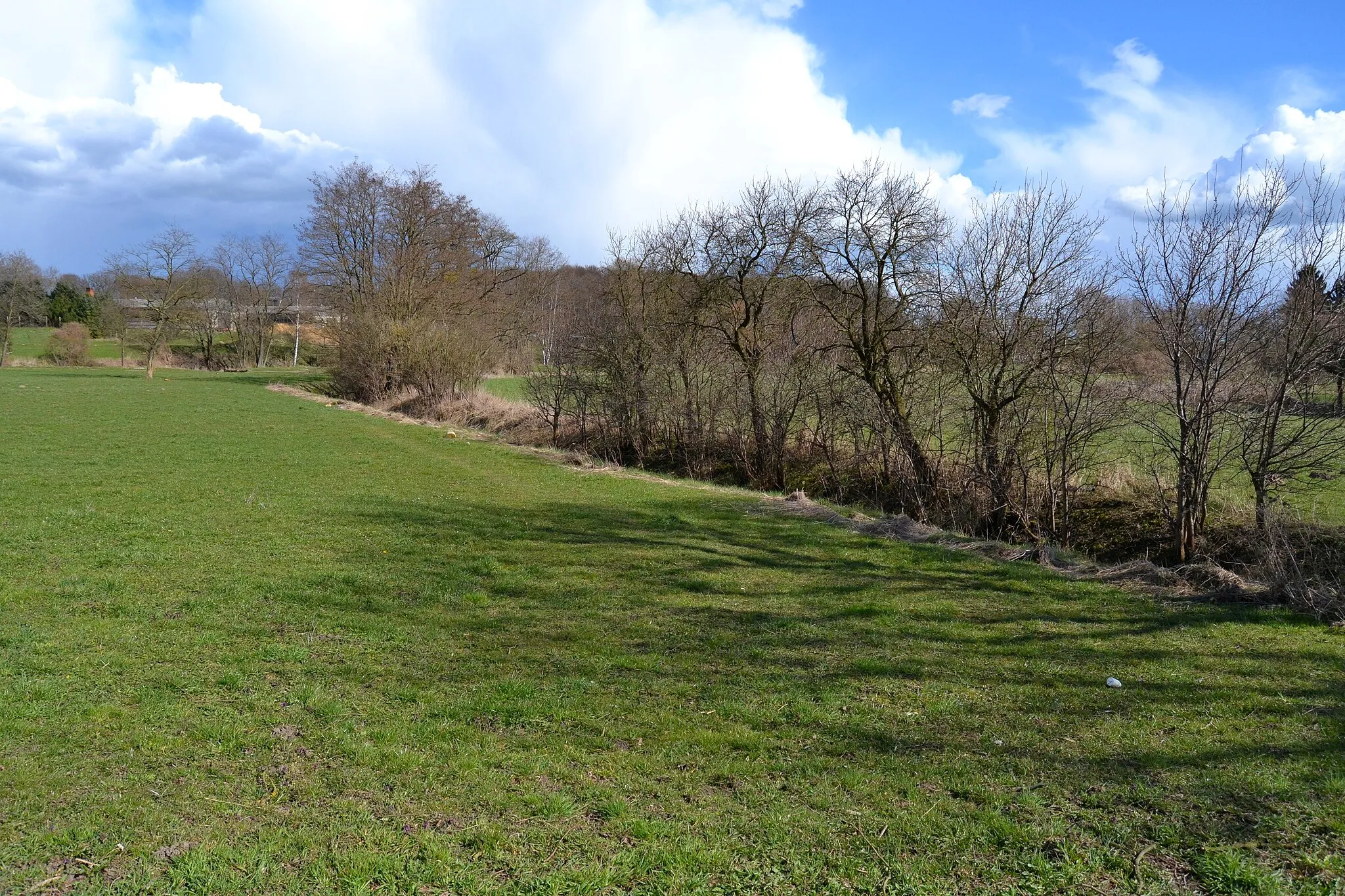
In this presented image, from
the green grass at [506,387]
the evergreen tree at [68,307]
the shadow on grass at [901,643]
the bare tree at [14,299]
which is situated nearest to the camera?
the shadow on grass at [901,643]

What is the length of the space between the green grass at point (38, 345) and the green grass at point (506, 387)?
41999mm

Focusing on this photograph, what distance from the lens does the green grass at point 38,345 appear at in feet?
201

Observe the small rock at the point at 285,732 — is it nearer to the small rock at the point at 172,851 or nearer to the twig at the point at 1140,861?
the small rock at the point at 172,851

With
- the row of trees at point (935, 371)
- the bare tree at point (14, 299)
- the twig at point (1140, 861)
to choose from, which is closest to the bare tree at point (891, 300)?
the row of trees at point (935, 371)

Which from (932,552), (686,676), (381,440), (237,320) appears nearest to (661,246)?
(381,440)

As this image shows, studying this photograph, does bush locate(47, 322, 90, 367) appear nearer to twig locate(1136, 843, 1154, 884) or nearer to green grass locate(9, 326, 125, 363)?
green grass locate(9, 326, 125, 363)

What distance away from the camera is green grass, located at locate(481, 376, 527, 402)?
32.2 meters

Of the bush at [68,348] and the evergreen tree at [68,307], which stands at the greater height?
the evergreen tree at [68,307]

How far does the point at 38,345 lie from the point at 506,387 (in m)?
51.9

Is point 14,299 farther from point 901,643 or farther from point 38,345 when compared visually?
point 901,643

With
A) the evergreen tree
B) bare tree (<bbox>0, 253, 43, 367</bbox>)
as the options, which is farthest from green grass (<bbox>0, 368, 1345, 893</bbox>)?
the evergreen tree

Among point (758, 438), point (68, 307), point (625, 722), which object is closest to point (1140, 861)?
point (625, 722)

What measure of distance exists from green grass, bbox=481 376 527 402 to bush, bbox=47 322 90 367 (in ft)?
134

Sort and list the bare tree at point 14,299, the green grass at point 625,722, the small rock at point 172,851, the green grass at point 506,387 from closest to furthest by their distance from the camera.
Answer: the small rock at point 172,851 → the green grass at point 625,722 → the green grass at point 506,387 → the bare tree at point 14,299
